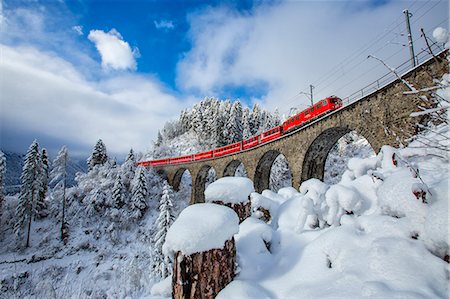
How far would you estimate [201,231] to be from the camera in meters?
3.37

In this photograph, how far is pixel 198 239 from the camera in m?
3.29

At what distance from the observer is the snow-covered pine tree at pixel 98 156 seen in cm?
3762

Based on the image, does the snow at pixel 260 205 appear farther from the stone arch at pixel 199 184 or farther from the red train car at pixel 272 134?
the stone arch at pixel 199 184

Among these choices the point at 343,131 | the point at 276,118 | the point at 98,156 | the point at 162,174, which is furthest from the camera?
the point at 276,118

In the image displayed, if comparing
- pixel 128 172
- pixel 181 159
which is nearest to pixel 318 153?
pixel 181 159

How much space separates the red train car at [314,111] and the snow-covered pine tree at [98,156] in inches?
1242

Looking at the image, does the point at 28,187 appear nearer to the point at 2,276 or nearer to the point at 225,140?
the point at 2,276

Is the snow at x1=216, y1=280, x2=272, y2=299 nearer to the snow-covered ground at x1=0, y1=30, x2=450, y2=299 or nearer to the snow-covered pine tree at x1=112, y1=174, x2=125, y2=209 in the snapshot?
the snow-covered ground at x1=0, y1=30, x2=450, y2=299

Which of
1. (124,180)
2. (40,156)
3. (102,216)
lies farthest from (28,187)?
(124,180)

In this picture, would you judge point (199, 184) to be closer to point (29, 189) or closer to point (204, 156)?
point (204, 156)

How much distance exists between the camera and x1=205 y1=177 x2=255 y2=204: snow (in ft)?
16.4

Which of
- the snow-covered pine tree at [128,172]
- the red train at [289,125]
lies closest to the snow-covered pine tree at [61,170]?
the snow-covered pine tree at [128,172]

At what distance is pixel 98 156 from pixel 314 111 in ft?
114

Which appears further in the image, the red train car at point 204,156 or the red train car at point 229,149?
the red train car at point 204,156
